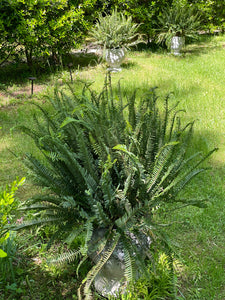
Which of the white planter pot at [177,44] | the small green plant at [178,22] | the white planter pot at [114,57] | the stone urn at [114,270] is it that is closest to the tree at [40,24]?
the white planter pot at [114,57]

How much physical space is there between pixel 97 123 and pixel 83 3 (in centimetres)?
558

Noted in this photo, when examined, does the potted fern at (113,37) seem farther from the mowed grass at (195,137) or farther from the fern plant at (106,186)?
the fern plant at (106,186)

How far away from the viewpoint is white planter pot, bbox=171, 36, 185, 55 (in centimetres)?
789

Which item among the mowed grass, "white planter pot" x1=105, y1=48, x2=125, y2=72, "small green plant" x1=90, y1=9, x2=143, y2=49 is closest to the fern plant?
the mowed grass

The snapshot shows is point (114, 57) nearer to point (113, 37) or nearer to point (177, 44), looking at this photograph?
point (113, 37)

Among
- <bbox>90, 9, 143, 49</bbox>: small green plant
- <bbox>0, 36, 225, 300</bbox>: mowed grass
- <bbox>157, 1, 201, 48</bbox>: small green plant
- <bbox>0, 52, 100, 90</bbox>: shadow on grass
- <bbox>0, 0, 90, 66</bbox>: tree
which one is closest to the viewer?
<bbox>0, 36, 225, 300</bbox>: mowed grass

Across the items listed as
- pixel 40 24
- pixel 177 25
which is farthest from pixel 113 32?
pixel 177 25

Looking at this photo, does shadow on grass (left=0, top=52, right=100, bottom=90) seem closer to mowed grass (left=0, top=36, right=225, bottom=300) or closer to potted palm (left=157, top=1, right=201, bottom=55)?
mowed grass (left=0, top=36, right=225, bottom=300)

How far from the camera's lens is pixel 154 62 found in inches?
293

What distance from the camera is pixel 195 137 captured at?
165 inches

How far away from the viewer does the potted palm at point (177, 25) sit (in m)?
7.81

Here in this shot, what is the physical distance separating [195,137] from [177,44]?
444 centimetres

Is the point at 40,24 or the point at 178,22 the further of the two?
the point at 178,22

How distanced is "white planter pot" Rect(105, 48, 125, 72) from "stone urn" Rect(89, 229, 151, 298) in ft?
18.0
